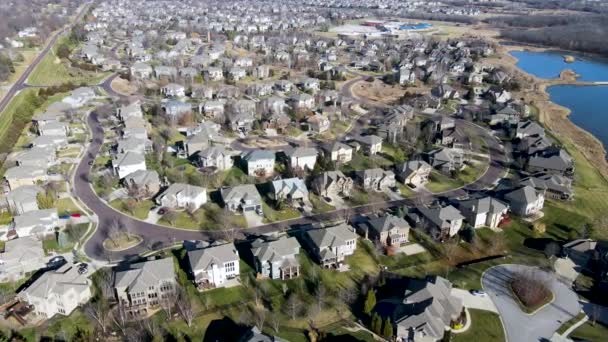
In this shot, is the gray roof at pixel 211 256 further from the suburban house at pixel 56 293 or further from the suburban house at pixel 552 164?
the suburban house at pixel 552 164

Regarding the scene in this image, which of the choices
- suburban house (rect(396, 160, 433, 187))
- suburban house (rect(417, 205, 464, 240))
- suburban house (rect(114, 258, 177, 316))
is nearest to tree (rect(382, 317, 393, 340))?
suburban house (rect(417, 205, 464, 240))

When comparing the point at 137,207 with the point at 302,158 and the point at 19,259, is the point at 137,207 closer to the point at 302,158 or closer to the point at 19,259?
the point at 19,259

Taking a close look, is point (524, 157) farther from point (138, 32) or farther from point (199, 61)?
point (138, 32)

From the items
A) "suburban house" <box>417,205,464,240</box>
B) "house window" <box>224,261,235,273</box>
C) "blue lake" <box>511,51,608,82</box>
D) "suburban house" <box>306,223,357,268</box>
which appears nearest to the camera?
"house window" <box>224,261,235,273</box>

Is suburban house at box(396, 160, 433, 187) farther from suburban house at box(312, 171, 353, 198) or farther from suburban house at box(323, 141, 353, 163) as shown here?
suburban house at box(323, 141, 353, 163)

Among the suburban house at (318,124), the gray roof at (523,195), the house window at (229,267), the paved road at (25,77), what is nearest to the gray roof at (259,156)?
the suburban house at (318,124)

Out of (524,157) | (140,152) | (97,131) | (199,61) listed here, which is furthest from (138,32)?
(524,157)
